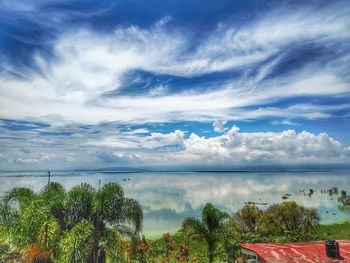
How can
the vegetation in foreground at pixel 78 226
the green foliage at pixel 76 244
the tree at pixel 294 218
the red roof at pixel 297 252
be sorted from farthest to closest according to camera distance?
the tree at pixel 294 218 < the red roof at pixel 297 252 < the vegetation in foreground at pixel 78 226 < the green foliage at pixel 76 244

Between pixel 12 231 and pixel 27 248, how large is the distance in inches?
39.8

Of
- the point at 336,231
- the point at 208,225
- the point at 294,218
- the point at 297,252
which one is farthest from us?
the point at 336,231

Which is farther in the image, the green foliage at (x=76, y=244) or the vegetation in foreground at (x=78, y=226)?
the vegetation in foreground at (x=78, y=226)

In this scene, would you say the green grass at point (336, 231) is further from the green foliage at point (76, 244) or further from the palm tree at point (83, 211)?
the green foliage at point (76, 244)

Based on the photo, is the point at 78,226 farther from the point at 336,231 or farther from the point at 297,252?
the point at 336,231

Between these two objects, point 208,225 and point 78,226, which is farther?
point 208,225

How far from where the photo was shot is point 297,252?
18.8 meters

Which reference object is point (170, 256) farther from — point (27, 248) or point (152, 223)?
point (152, 223)

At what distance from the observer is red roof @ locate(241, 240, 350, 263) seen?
18000 mm

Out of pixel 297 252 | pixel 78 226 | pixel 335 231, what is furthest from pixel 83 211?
pixel 335 231

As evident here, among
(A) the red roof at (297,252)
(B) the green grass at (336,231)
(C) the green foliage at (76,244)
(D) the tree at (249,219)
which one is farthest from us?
(D) the tree at (249,219)

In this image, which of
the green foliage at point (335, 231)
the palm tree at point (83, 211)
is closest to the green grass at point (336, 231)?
the green foliage at point (335, 231)

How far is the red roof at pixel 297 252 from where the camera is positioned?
1800cm

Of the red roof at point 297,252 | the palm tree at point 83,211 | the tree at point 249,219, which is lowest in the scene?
the tree at point 249,219
